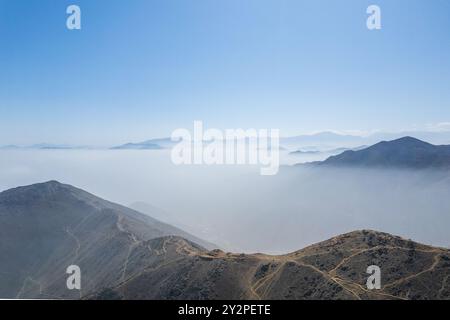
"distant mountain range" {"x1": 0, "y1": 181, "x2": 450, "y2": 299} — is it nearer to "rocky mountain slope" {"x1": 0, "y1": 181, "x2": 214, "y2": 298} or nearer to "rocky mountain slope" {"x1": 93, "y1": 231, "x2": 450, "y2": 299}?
"rocky mountain slope" {"x1": 93, "y1": 231, "x2": 450, "y2": 299}

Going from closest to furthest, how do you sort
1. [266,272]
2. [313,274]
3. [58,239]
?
1. [313,274]
2. [266,272]
3. [58,239]

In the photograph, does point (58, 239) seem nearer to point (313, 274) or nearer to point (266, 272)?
point (266, 272)

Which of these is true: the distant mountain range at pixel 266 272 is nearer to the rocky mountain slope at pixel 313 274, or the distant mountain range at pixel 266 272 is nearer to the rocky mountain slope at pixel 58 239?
the rocky mountain slope at pixel 313 274

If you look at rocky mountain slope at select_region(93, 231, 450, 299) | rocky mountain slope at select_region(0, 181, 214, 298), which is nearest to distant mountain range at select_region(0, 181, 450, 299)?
rocky mountain slope at select_region(93, 231, 450, 299)

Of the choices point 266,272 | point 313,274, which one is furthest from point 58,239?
point 313,274

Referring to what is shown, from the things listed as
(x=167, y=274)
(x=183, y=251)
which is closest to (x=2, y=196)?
(x=183, y=251)

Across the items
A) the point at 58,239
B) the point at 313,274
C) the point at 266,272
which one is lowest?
the point at 58,239

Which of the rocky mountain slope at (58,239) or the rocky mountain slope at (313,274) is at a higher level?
the rocky mountain slope at (313,274)

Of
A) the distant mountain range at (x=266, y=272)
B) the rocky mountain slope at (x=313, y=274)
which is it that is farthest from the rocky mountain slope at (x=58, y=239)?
the rocky mountain slope at (x=313, y=274)
